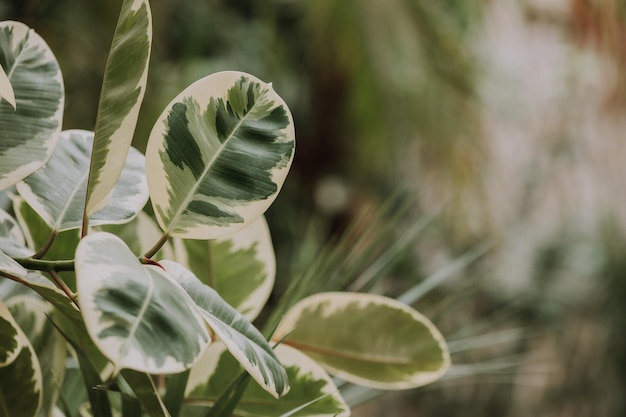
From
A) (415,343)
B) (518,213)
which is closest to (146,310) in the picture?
(415,343)

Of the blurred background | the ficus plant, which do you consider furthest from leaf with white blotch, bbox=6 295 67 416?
the blurred background

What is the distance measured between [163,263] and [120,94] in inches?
2.4

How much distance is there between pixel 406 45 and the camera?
78.7 inches

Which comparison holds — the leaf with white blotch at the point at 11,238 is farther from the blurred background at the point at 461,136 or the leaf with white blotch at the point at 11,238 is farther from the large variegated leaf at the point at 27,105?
the blurred background at the point at 461,136

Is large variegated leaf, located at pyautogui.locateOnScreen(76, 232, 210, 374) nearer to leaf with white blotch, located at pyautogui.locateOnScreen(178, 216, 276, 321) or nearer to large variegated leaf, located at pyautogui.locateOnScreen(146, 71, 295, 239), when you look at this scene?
large variegated leaf, located at pyautogui.locateOnScreen(146, 71, 295, 239)

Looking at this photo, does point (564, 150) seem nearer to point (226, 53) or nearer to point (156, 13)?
point (226, 53)

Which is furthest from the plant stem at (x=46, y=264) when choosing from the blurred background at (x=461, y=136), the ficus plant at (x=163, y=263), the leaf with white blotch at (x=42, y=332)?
the blurred background at (x=461, y=136)

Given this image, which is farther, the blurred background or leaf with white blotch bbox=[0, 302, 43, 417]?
the blurred background

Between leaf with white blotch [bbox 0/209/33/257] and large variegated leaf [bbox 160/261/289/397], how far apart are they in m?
0.08

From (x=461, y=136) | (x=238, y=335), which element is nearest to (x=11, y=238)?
(x=238, y=335)

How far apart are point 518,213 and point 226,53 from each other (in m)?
1.46

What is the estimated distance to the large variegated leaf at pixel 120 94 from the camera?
0.21 metres

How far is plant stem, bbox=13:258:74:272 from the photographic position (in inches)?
8.7

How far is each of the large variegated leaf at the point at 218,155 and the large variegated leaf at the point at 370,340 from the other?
0.39ft
